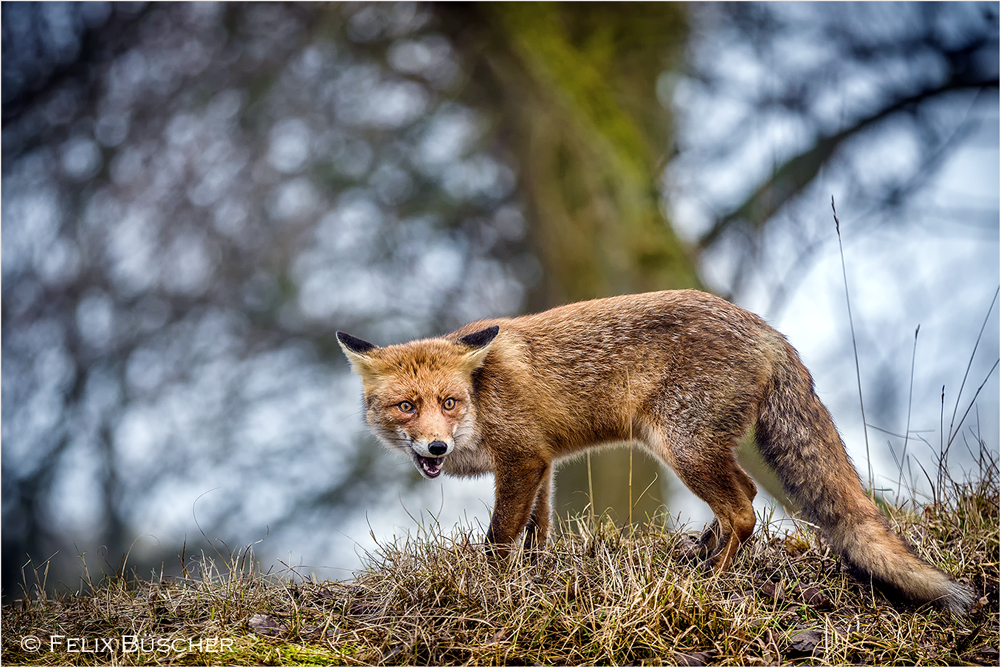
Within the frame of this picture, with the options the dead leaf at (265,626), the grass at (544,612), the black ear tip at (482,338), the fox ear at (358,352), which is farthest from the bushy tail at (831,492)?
the dead leaf at (265,626)

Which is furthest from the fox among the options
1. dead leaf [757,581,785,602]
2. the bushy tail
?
dead leaf [757,581,785,602]

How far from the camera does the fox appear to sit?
397cm

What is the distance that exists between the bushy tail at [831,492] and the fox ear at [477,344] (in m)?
1.64

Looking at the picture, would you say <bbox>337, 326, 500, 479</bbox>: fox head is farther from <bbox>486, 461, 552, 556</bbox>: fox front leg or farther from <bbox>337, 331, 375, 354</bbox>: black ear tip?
<bbox>486, 461, 552, 556</bbox>: fox front leg

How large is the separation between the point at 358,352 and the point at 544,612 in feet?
6.42

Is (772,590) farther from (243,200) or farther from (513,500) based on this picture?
(243,200)

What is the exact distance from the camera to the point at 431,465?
13.5ft

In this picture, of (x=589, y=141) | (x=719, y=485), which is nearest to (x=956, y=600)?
(x=719, y=485)

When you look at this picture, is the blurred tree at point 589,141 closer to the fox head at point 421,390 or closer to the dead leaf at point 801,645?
the fox head at point 421,390

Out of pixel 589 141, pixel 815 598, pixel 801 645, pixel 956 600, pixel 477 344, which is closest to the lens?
pixel 801 645

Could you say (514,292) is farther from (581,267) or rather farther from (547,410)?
(547,410)

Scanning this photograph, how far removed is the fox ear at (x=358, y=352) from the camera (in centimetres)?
447

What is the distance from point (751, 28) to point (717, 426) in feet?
21.6

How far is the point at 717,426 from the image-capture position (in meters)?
4.02
